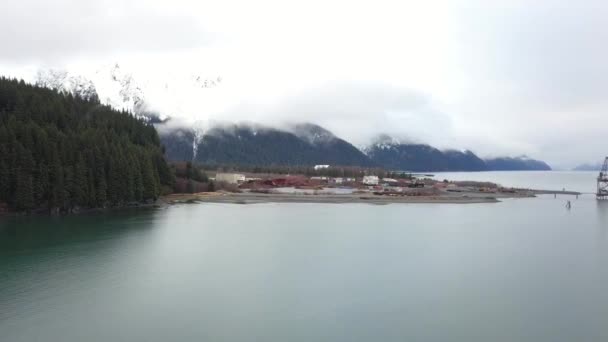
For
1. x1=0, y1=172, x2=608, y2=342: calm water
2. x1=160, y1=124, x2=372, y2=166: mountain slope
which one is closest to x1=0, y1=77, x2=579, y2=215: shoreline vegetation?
x1=0, y1=172, x2=608, y2=342: calm water

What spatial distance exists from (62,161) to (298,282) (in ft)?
99.2

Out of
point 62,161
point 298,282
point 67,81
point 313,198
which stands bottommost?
point 298,282

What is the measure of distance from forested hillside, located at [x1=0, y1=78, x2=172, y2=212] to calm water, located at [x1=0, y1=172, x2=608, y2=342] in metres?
4.39

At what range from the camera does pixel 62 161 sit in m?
40.7

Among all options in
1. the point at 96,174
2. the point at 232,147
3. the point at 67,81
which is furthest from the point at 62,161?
the point at 67,81

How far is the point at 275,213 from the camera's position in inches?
1670

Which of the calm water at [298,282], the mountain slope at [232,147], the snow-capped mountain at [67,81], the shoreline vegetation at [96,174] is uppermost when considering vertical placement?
the snow-capped mountain at [67,81]

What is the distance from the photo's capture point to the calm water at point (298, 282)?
13508 millimetres

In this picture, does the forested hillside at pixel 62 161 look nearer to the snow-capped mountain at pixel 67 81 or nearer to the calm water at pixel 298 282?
the calm water at pixel 298 282

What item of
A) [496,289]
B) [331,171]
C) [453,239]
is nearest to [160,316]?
[496,289]

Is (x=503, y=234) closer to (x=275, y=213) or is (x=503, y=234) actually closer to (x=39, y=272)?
(x=275, y=213)

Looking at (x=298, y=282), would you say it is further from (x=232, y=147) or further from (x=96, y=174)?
(x=232, y=147)

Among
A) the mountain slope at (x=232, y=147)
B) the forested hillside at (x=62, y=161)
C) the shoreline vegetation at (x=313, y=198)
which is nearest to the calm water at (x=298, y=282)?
the forested hillside at (x=62, y=161)

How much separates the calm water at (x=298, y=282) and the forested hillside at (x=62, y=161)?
4394 millimetres
